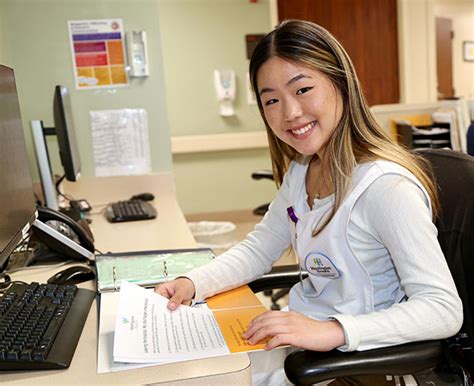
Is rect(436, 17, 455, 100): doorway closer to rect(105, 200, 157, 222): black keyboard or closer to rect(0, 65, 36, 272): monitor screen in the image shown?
rect(105, 200, 157, 222): black keyboard

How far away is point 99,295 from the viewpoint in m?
1.17

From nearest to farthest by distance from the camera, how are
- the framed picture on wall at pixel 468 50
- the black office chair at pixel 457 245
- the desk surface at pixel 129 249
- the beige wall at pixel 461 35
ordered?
the desk surface at pixel 129 249, the black office chair at pixel 457 245, the beige wall at pixel 461 35, the framed picture on wall at pixel 468 50

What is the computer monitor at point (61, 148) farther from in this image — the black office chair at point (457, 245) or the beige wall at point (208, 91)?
the beige wall at point (208, 91)

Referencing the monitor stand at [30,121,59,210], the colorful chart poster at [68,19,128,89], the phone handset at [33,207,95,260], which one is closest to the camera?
the phone handset at [33,207,95,260]

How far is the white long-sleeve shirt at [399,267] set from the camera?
86 centimetres

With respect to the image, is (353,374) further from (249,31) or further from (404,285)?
(249,31)

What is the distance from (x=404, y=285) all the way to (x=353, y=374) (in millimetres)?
179

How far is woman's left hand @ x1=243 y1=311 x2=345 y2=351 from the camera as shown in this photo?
2.77 feet

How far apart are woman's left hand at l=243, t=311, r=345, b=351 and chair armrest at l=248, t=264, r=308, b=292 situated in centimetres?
36

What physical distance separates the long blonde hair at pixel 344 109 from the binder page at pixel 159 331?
→ 0.29 metres

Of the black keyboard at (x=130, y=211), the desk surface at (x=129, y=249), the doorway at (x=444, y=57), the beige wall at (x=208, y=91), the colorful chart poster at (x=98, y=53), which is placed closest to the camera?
the desk surface at (x=129, y=249)

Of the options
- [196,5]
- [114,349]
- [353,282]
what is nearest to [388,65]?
[196,5]

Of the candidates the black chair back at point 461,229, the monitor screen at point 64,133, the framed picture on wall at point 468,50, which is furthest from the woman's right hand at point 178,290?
the framed picture on wall at point 468,50

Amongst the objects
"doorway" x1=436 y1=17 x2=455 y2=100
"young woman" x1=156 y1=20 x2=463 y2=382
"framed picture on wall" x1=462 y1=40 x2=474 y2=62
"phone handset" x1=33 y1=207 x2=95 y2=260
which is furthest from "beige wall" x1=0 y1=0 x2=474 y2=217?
"young woman" x1=156 y1=20 x2=463 y2=382
